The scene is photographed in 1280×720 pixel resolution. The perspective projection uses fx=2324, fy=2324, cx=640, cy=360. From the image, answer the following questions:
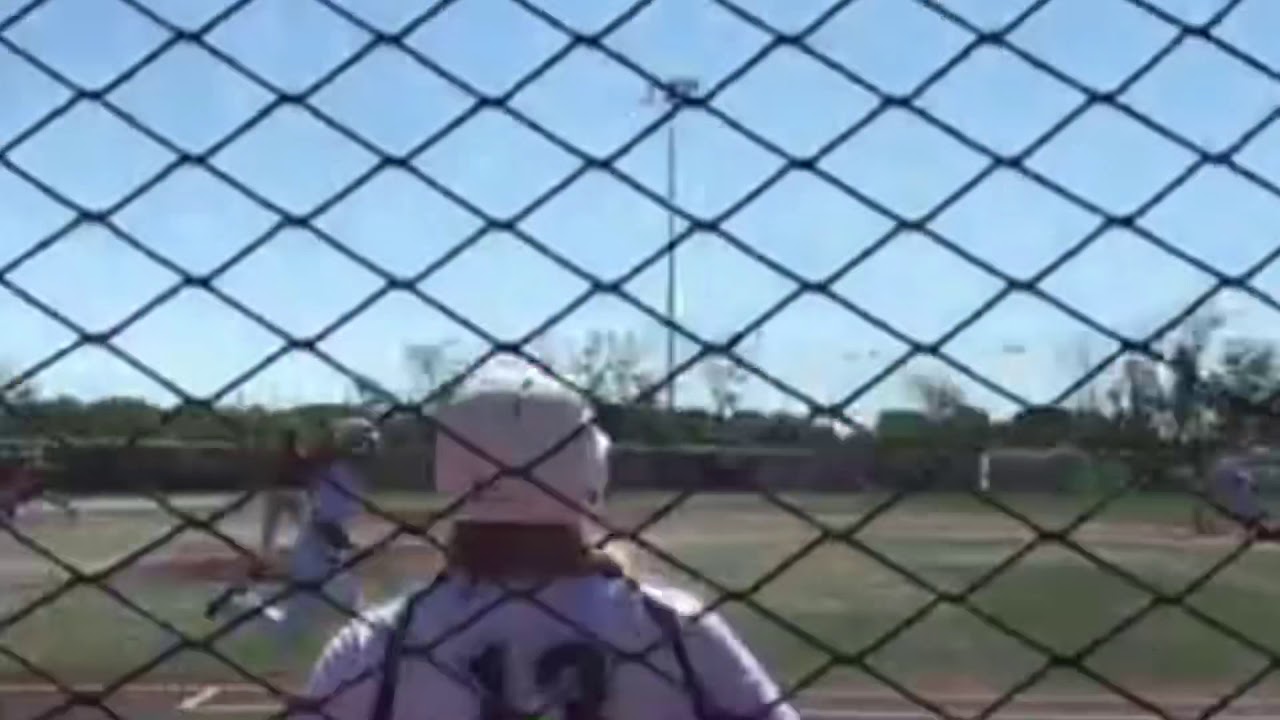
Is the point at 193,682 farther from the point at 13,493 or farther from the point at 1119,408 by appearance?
the point at 1119,408

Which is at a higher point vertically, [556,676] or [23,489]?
[23,489]

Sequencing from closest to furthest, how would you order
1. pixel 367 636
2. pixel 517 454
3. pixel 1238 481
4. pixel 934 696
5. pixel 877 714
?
pixel 517 454
pixel 367 636
pixel 1238 481
pixel 877 714
pixel 934 696

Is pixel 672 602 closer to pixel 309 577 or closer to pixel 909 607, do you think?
pixel 309 577

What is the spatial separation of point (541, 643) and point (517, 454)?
224 millimetres

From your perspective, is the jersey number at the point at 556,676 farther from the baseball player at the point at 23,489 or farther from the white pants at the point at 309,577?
the white pants at the point at 309,577

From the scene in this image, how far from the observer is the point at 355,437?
286 cm

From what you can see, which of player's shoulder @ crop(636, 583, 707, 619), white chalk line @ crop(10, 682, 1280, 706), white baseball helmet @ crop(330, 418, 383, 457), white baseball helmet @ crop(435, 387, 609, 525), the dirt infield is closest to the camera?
white baseball helmet @ crop(435, 387, 609, 525)

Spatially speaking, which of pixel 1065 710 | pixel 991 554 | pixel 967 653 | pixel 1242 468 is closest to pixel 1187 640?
pixel 967 653

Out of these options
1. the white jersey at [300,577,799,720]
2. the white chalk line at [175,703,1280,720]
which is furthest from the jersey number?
the white chalk line at [175,703,1280,720]

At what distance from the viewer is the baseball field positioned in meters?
5.58

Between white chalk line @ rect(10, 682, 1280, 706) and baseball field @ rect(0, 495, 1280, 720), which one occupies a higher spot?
baseball field @ rect(0, 495, 1280, 720)

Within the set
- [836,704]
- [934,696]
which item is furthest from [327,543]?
[934,696]

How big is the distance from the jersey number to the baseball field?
129mm

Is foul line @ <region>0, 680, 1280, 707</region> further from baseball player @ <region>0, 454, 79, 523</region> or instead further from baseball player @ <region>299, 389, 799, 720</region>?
baseball player @ <region>299, 389, 799, 720</region>
